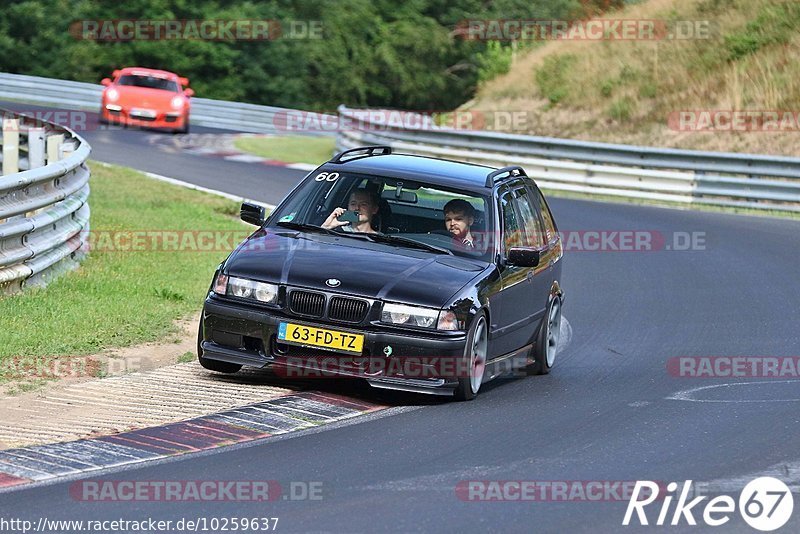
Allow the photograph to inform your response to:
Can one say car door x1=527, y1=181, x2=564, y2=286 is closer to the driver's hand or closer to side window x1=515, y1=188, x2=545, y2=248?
side window x1=515, y1=188, x2=545, y2=248

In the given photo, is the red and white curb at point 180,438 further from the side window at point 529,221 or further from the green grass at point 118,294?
the side window at point 529,221

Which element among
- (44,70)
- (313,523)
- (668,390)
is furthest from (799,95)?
(44,70)

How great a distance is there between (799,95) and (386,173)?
24.4m

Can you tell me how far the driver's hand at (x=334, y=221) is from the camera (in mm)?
10188

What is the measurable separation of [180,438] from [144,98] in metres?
27.3

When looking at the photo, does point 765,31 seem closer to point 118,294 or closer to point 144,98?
point 144,98

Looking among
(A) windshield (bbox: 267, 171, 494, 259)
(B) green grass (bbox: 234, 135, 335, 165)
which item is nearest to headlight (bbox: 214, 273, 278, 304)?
(A) windshield (bbox: 267, 171, 494, 259)

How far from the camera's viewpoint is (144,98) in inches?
1344

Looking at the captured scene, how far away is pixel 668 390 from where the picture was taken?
34.2ft

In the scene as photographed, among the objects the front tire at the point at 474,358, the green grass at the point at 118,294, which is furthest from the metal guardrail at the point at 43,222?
the front tire at the point at 474,358

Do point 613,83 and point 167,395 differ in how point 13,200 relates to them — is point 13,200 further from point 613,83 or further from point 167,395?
point 613,83

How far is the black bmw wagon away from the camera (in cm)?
896

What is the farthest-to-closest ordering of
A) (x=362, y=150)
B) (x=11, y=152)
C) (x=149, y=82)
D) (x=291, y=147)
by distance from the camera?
(x=149, y=82) → (x=291, y=147) → (x=11, y=152) → (x=362, y=150)

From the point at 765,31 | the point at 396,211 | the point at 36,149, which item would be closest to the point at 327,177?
the point at 396,211
